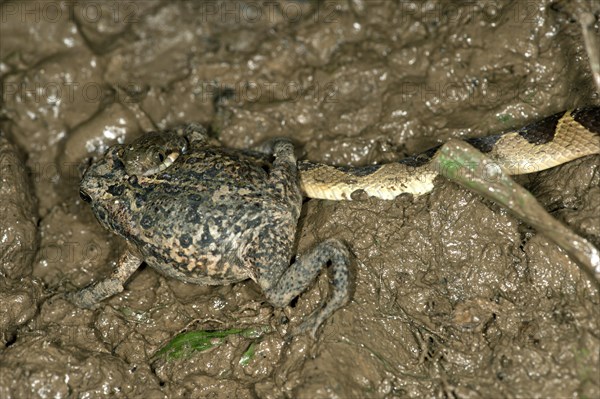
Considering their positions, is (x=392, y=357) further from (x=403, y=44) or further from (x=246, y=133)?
(x=403, y=44)

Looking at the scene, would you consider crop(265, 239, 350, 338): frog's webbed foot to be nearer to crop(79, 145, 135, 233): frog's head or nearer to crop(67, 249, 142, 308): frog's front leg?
crop(67, 249, 142, 308): frog's front leg

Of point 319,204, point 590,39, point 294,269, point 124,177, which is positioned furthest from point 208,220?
point 590,39

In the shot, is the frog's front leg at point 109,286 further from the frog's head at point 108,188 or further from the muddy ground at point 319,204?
the frog's head at point 108,188

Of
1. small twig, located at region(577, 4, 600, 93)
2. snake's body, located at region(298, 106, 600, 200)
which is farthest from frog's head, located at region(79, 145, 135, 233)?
small twig, located at region(577, 4, 600, 93)

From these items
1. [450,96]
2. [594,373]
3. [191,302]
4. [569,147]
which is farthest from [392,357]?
[450,96]

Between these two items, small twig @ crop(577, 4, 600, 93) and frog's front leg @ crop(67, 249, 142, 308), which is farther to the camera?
frog's front leg @ crop(67, 249, 142, 308)

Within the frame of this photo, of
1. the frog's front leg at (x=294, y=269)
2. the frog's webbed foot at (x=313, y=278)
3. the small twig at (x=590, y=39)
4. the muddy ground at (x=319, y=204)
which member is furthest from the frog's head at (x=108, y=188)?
the small twig at (x=590, y=39)
